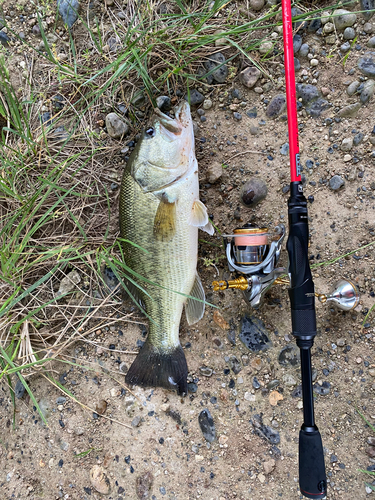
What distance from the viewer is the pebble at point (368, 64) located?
A: 2.49 meters

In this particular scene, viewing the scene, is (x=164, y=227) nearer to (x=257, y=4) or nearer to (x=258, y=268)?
(x=258, y=268)

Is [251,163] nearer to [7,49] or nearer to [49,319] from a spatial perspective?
[49,319]

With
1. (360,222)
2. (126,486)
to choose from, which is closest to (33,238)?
(126,486)

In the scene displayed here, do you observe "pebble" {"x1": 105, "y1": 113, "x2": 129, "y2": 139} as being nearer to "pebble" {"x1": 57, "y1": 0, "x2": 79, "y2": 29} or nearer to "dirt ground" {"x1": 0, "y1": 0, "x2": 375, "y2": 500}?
"dirt ground" {"x1": 0, "y1": 0, "x2": 375, "y2": 500}

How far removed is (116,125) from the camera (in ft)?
8.97

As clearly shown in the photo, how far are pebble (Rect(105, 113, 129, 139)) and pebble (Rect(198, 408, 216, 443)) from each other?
7.42 feet

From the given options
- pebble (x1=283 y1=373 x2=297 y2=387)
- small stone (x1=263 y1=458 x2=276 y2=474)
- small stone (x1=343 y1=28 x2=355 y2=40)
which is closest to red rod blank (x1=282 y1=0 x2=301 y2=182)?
small stone (x1=343 y1=28 x2=355 y2=40)

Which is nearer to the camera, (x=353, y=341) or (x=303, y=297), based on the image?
(x=303, y=297)

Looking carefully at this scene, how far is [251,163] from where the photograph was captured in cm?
267

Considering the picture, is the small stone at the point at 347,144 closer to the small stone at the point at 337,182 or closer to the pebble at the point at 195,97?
the small stone at the point at 337,182

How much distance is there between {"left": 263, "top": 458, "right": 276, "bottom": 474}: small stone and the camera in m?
2.48

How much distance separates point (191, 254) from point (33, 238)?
4.46 ft

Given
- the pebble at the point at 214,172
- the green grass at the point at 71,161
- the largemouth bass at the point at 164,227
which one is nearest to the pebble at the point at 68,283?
the green grass at the point at 71,161

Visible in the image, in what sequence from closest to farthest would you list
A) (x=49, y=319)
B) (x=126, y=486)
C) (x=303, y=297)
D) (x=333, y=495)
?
(x=303, y=297) → (x=333, y=495) → (x=126, y=486) → (x=49, y=319)
